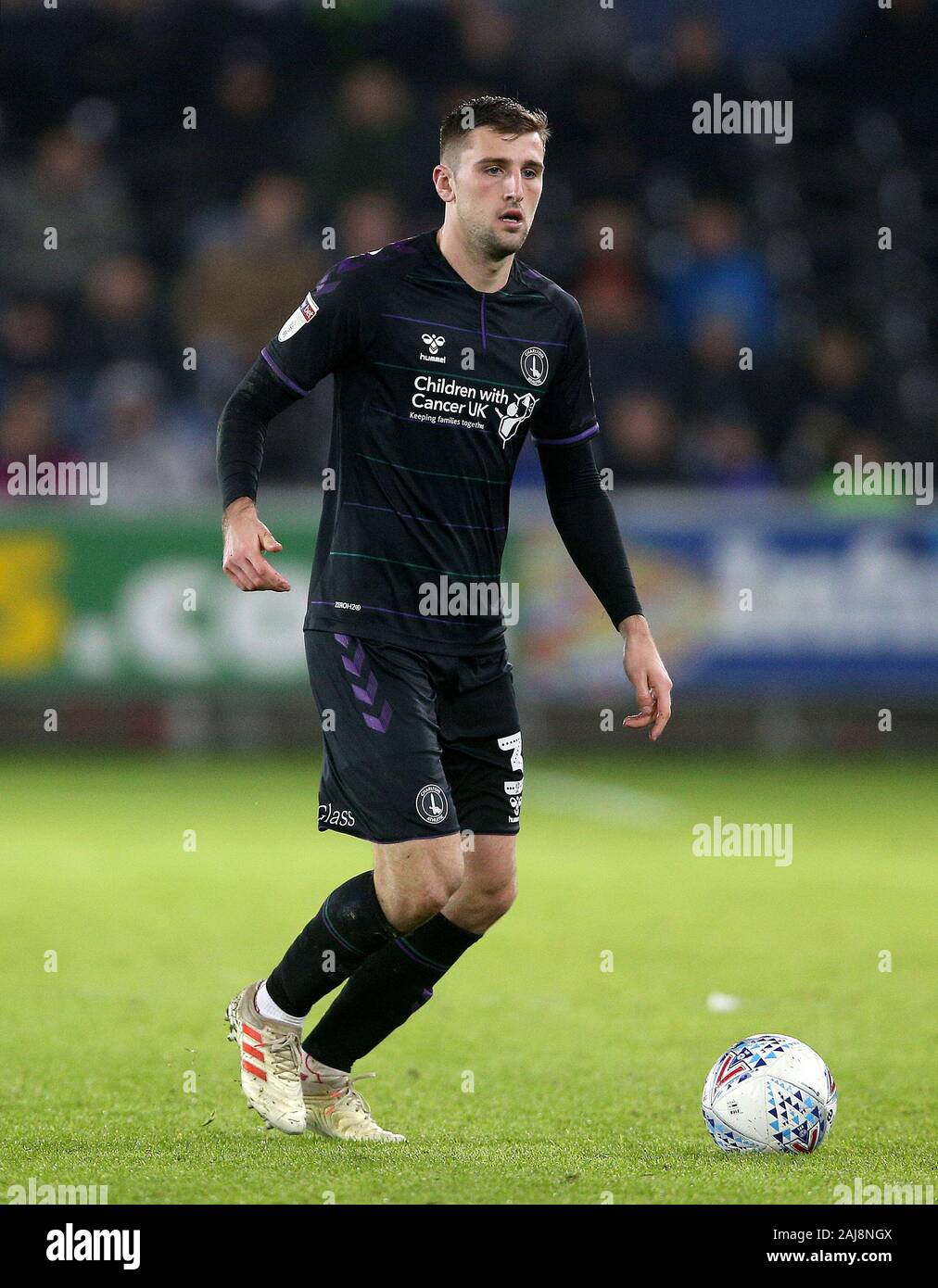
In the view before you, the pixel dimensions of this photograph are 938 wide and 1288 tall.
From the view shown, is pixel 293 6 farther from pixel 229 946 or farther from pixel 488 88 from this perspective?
pixel 229 946

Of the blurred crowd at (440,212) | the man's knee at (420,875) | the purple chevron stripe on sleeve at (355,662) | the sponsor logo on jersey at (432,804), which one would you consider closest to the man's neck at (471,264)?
the purple chevron stripe on sleeve at (355,662)

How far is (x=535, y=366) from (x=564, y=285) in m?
10.8

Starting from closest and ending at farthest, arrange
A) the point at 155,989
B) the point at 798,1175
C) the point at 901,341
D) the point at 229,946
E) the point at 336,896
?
the point at 798,1175, the point at 336,896, the point at 155,989, the point at 229,946, the point at 901,341

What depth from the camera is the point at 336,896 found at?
4.94m

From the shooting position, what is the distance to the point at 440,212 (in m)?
16.6

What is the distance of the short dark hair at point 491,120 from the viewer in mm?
4918

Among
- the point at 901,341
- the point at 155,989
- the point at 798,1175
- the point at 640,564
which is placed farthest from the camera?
the point at 901,341

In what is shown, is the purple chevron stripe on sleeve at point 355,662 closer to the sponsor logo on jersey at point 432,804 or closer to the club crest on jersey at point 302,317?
the sponsor logo on jersey at point 432,804

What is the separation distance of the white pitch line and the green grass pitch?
0.13 feet

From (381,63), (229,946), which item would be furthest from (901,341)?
(229,946)

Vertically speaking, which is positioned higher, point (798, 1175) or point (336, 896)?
point (336, 896)

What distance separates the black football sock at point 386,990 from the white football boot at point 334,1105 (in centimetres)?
4

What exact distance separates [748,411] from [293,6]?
248 inches

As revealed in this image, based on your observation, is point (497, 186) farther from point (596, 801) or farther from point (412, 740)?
point (596, 801)
